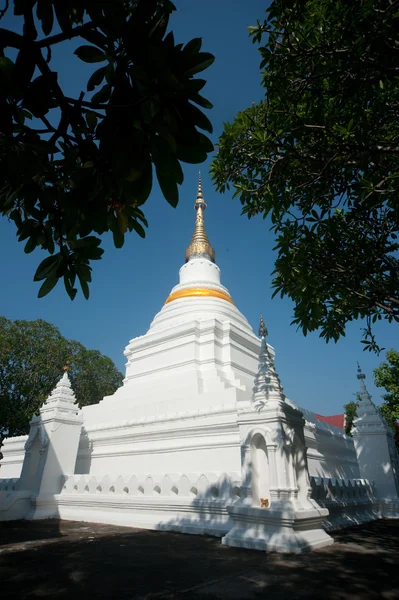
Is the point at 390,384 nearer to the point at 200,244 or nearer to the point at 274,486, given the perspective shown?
the point at 200,244

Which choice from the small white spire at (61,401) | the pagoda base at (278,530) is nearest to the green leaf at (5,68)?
the pagoda base at (278,530)

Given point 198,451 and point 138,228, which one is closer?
point 138,228

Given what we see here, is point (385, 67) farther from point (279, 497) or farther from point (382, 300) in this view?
point (279, 497)

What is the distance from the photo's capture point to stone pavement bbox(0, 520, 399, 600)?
3904 millimetres

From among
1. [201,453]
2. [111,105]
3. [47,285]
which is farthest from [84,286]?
[201,453]

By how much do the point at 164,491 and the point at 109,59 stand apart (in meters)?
8.54

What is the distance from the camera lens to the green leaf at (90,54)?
2.03 m

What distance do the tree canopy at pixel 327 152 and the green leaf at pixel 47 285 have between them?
4236 mm

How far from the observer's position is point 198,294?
1984 centimetres

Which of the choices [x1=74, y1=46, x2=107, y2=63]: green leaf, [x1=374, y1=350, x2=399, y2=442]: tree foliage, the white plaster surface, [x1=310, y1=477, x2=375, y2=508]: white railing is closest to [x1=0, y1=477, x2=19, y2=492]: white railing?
the white plaster surface

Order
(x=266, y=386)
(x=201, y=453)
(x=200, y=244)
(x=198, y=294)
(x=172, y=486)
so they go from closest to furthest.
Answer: (x=266, y=386), (x=172, y=486), (x=201, y=453), (x=198, y=294), (x=200, y=244)

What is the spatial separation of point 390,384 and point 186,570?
24847 mm

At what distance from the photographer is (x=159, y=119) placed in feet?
6.48

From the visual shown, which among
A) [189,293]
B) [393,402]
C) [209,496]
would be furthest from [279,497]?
[393,402]
